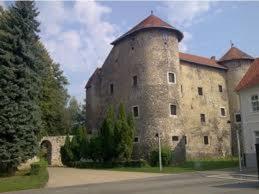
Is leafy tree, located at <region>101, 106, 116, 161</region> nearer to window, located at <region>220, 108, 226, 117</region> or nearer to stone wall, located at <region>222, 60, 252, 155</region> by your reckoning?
window, located at <region>220, 108, 226, 117</region>

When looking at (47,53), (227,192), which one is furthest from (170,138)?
(227,192)

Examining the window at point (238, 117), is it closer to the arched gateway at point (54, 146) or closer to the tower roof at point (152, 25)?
the tower roof at point (152, 25)

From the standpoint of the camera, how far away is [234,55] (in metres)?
52.9

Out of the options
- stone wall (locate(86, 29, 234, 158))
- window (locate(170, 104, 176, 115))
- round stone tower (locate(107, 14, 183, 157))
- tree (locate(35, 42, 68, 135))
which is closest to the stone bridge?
tree (locate(35, 42, 68, 135))

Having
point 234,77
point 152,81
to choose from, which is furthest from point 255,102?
point 234,77

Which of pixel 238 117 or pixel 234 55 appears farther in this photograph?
pixel 234 55

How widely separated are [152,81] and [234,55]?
54.5ft

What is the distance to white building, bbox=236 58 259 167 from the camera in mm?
29844

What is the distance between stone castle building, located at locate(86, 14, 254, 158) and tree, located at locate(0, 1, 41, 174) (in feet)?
52.4

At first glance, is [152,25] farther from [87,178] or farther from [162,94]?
[87,178]

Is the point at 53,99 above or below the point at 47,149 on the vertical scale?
above

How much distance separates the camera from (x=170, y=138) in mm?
40750

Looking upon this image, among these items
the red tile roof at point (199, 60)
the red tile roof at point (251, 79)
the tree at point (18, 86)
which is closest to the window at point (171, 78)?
the red tile roof at point (199, 60)

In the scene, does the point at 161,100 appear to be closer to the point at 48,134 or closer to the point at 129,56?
the point at 129,56
